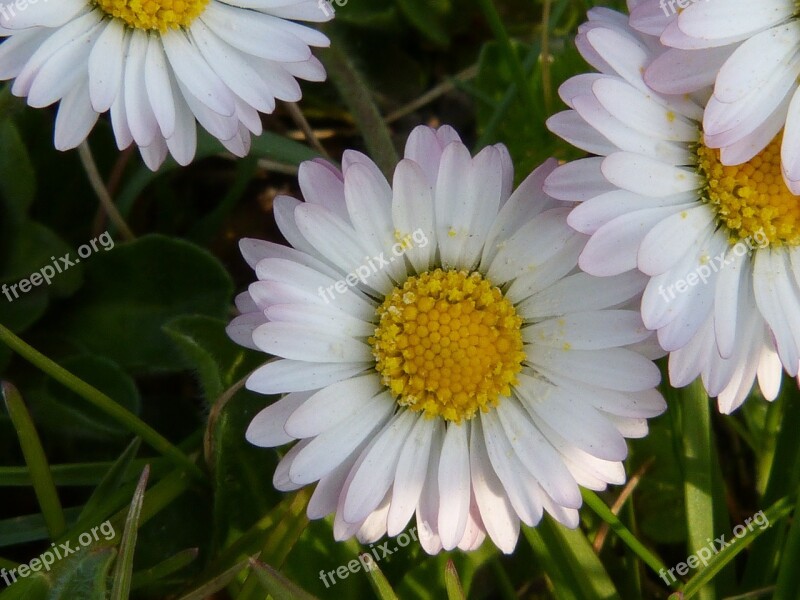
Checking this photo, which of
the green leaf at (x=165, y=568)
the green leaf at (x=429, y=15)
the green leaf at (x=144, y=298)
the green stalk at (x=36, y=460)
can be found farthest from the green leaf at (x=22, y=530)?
the green leaf at (x=429, y=15)

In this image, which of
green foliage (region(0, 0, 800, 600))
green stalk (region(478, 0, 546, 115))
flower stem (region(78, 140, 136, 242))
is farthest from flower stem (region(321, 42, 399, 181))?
flower stem (region(78, 140, 136, 242))

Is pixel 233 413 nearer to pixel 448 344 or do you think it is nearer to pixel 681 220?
pixel 448 344

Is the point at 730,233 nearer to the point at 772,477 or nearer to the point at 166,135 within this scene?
the point at 772,477

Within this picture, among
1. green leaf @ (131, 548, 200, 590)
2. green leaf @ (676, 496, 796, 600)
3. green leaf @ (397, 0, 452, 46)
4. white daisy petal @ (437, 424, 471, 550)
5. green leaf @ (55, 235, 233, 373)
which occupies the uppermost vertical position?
green leaf @ (397, 0, 452, 46)

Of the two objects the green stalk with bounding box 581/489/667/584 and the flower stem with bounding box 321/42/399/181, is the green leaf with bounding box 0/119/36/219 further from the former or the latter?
the green stalk with bounding box 581/489/667/584

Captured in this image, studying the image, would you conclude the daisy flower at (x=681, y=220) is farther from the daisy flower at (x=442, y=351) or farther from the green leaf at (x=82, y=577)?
the green leaf at (x=82, y=577)

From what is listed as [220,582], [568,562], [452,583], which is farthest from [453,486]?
[220,582]
